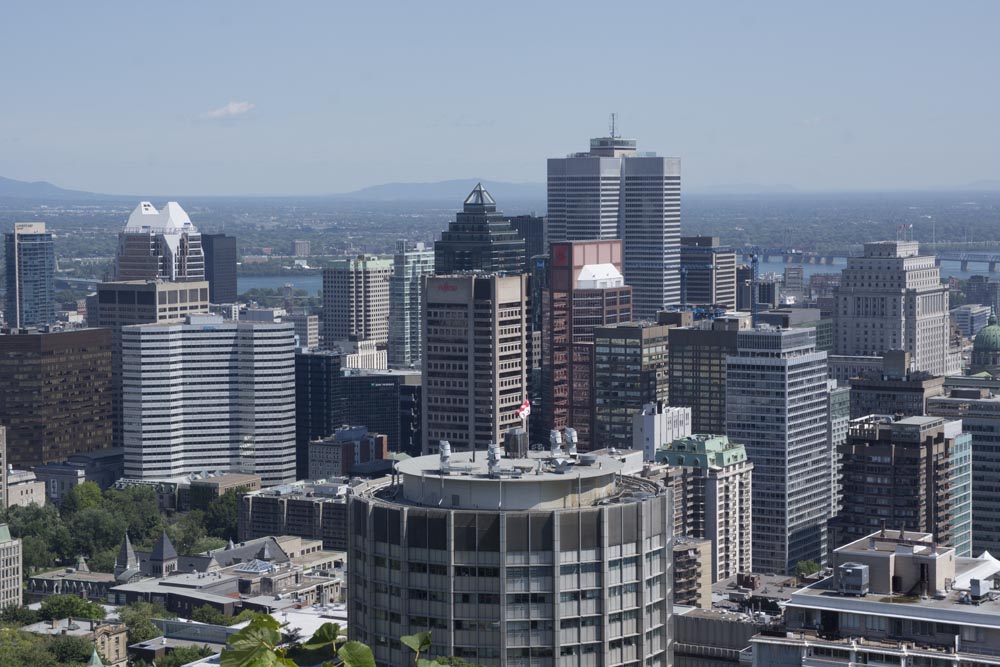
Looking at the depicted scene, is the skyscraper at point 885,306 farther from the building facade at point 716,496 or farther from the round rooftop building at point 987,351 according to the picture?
the building facade at point 716,496

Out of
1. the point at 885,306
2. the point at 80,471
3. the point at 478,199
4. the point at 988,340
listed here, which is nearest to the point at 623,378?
the point at 478,199

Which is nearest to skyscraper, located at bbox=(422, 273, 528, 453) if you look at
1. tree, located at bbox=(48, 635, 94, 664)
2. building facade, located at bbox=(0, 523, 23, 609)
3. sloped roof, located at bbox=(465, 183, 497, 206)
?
sloped roof, located at bbox=(465, 183, 497, 206)

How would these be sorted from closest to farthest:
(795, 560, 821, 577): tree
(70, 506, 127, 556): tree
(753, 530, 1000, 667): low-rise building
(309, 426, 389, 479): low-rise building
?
(753, 530, 1000, 667): low-rise building, (795, 560, 821, 577): tree, (70, 506, 127, 556): tree, (309, 426, 389, 479): low-rise building

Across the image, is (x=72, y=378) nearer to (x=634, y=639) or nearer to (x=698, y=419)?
(x=698, y=419)

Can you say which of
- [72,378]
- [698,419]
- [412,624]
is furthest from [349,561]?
[72,378]

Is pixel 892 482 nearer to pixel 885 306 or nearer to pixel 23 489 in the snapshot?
pixel 23 489

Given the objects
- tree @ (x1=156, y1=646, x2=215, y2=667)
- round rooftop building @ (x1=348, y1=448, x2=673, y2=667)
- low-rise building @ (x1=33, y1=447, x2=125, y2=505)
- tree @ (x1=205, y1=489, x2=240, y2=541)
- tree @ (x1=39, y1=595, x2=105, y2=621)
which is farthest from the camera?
low-rise building @ (x1=33, y1=447, x2=125, y2=505)

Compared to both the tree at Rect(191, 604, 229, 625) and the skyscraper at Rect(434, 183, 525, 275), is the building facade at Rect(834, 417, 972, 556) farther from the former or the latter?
the skyscraper at Rect(434, 183, 525, 275)
